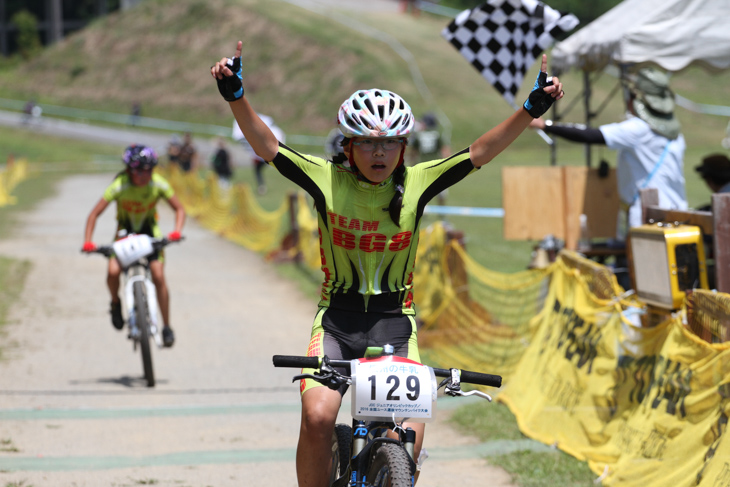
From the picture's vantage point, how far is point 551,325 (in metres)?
7.81

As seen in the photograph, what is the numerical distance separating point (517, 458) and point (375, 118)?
3.21m

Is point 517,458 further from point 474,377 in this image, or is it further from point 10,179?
point 10,179

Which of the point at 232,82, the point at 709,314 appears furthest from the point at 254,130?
the point at 709,314

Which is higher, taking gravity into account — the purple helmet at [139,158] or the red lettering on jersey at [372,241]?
the purple helmet at [139,158]

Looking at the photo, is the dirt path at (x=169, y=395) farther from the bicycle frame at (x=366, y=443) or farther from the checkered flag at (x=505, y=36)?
the checkered flag at (x=505, y=36)

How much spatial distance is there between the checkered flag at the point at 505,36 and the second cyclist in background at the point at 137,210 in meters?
3.17

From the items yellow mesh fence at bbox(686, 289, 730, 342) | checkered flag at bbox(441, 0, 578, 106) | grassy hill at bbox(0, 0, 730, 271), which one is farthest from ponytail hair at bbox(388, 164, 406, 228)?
grassy hill at bbox(0, 0, 730, 271)

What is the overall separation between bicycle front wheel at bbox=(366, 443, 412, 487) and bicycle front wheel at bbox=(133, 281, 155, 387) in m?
5.13

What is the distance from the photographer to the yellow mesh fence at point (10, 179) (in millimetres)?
31475

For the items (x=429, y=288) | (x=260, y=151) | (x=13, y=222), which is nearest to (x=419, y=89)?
(x=13, y=222)

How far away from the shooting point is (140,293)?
29.1 ft

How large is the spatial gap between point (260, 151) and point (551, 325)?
4.18 metres

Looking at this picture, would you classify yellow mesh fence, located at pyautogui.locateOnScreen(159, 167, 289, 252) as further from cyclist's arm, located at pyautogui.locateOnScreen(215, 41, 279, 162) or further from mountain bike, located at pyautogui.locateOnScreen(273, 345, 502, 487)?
mountain bike, located at pyautogui.locateOnScreen(273, 345, 502, 487)

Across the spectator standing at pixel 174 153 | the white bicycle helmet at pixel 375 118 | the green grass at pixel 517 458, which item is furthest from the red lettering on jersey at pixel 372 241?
the spectator standing at pixel 174 153
